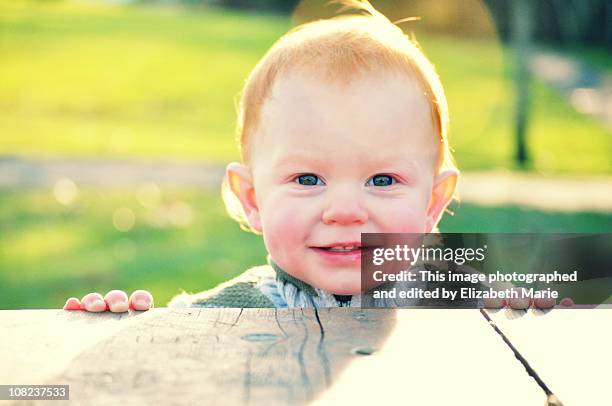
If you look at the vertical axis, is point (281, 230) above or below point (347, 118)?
below

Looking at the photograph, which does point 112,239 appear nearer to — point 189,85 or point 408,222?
point 408,222

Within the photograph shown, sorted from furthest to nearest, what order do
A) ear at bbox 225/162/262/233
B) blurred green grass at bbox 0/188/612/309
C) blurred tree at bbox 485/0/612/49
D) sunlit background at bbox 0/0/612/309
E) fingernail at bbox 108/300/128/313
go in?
1. blurred tree at bbox 485/0/612/49
2. sunlit background at bbox 0/0/612/309
3. blurred green grass at bbox 0/188/612/309
4. ear at bbox 225/162/262/233
5. fingernail at bbox 108/300/128/313

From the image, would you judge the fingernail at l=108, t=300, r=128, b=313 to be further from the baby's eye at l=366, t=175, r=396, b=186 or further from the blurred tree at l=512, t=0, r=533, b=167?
the blurred tree at l=512, t=0, r=533, b=167

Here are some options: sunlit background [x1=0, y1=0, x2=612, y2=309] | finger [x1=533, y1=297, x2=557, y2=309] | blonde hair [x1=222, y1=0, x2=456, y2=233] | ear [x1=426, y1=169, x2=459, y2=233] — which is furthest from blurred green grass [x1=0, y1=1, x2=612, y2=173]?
finger [x1=533, y1=297, x2=557, y2=309]

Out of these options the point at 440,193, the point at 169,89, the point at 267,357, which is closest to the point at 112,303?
the point at 267,357

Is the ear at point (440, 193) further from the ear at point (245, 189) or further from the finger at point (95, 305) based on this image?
the finger at point (95, 305)

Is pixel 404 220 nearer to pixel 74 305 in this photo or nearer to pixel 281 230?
pixel 281 230

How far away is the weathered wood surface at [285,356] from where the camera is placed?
3.82 ft

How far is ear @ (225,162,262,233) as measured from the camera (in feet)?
7.41

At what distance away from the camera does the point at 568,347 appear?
141 centimetres

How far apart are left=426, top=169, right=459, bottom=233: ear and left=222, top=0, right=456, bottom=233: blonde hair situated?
0.03 meters

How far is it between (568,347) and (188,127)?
16973mm

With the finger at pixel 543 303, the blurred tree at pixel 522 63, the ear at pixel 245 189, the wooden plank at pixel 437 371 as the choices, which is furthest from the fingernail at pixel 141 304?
the blurred tree at pixel 522 63

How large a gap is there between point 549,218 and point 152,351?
7.46 m
